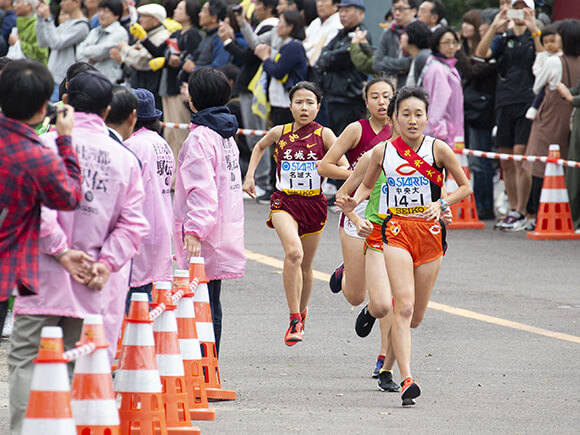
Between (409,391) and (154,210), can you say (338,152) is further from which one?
(409,391)

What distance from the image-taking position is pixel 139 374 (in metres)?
5.73

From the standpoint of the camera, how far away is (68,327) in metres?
5.48

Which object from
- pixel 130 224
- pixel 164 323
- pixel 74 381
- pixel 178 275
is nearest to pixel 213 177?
pixel 178 275

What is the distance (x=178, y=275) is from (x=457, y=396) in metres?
1.98

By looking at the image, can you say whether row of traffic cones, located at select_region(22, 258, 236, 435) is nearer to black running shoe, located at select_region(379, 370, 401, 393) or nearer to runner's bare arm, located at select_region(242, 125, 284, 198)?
black running shoe, located at select_region(379, 370, 401, 393)

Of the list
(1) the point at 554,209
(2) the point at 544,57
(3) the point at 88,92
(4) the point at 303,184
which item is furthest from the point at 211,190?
(2) the point at 544,57

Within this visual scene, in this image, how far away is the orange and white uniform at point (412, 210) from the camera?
771 centimetres

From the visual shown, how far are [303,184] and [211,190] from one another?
1.90m

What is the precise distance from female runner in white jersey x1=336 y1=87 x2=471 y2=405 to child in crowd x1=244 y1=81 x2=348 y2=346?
64.8 inches

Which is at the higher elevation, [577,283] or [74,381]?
[74,381]

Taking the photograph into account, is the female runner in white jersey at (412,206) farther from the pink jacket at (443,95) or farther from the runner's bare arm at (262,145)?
the pink jacket at (443,95)

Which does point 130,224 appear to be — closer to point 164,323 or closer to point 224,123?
point 164,323

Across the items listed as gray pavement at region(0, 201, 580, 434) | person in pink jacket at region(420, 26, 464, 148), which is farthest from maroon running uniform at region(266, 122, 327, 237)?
person in pink jacket at region(420, 26, 464, 148)

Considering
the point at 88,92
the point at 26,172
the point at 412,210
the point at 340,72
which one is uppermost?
the point at 340,72
